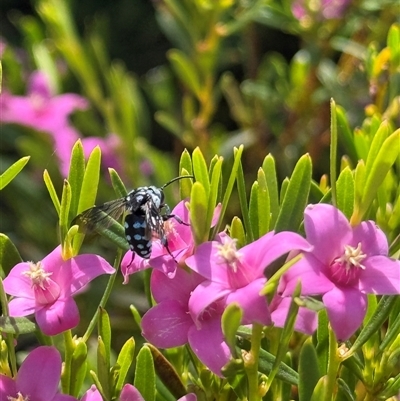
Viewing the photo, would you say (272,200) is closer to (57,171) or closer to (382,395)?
(382,395)

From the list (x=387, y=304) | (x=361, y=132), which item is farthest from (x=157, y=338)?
(x=361, y=132)

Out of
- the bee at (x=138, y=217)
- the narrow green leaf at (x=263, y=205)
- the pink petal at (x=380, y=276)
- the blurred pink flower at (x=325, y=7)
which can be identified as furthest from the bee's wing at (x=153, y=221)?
the blurred pink flower at (x=325, y=7)

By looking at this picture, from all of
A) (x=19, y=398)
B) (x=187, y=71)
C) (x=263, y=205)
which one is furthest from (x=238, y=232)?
(x=187, y=71)

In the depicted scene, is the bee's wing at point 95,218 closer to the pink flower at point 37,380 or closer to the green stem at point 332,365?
the pink flower at point 37,380

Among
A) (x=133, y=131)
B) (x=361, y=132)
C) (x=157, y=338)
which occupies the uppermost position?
(x=361, y=132)

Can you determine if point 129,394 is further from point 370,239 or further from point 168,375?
point 370,239

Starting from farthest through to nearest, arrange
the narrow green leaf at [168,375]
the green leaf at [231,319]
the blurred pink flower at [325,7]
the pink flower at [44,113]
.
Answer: the pink flower at [44,113] < the blurred pink flower at [325,7] < the narrow green leaf at [168,375] < the green leaf at [231,319]
